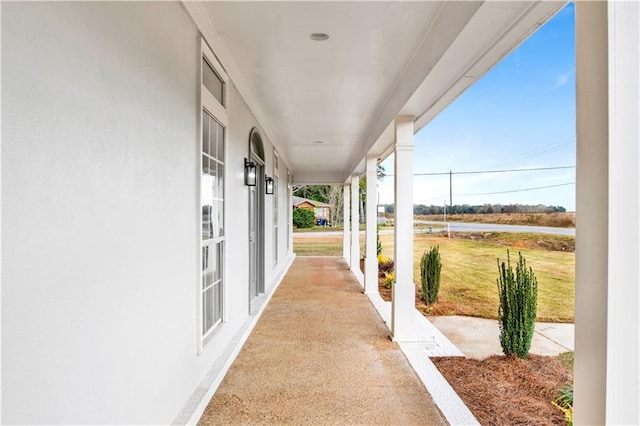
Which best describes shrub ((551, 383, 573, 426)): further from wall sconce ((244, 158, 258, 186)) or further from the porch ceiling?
wall sconce ((244, 158, 258, 186))

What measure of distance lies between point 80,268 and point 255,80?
3.02 meters

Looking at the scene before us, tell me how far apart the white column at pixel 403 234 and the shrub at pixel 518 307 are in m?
0.87

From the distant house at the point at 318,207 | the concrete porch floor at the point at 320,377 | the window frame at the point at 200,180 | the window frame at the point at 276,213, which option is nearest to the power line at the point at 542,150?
the concrete porch floor at the point at 320,377

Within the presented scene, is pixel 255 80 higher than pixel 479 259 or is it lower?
higher

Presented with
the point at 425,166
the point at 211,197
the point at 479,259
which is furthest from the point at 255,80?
the point at 425,166

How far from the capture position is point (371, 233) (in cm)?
671

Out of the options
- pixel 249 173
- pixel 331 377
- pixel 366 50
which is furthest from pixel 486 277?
pixel 366 50

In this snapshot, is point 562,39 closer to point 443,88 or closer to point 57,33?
point 443,88

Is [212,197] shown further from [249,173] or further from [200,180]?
[249,173]

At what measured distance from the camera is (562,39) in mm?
4941

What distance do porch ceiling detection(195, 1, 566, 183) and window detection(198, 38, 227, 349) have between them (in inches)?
10.7

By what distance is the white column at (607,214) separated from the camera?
83cm

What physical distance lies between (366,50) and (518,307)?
2661 millimetres

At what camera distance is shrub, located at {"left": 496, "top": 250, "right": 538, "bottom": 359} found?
11.2 ft
